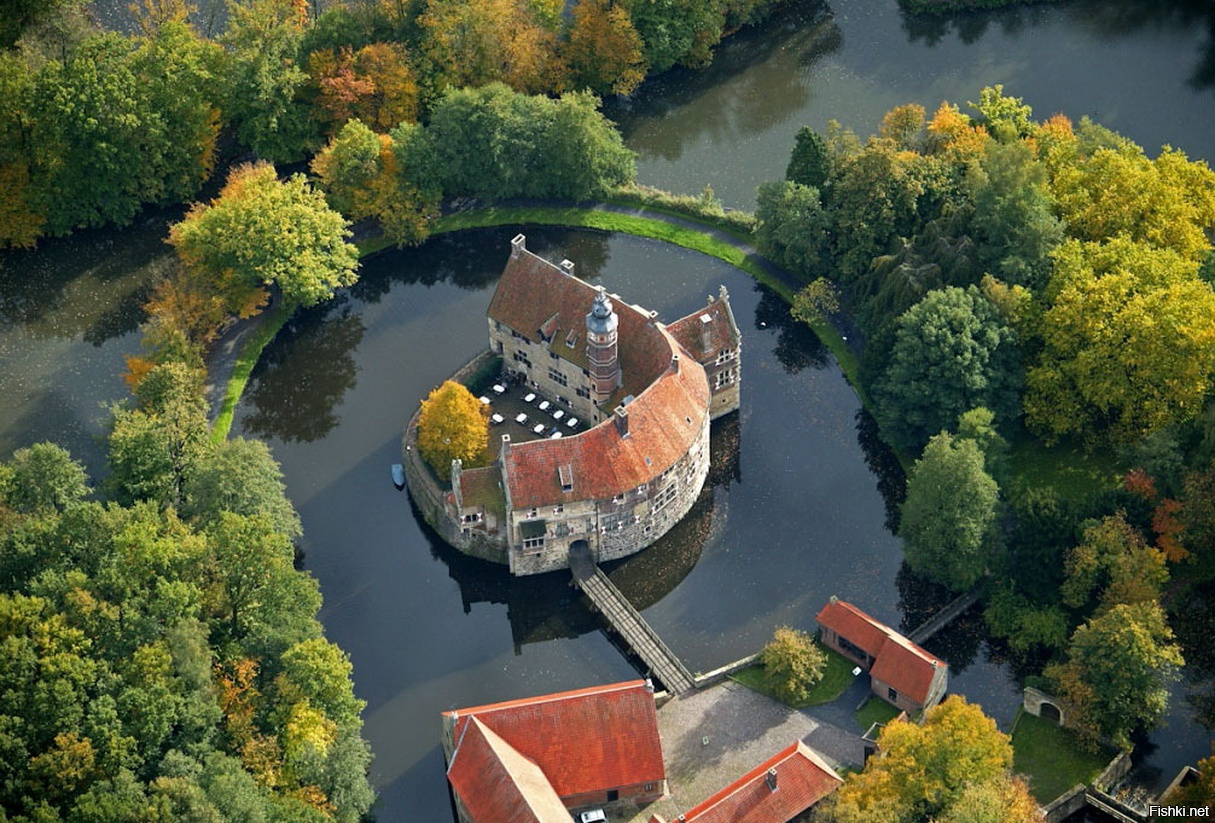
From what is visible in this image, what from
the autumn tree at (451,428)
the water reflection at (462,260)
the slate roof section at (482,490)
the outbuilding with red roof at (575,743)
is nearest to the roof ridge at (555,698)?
the outbuilding with red roof at (575,743)

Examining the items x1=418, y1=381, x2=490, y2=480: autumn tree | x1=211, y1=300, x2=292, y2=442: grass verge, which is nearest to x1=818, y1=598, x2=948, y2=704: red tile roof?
x1=418, y1=381, x2=490, y2=480: autumn tree

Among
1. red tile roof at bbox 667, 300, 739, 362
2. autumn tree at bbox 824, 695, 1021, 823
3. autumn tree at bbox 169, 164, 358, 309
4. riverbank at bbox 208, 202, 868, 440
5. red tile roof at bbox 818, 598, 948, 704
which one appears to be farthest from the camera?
riverbank at bbox 208, 202, 868, 440

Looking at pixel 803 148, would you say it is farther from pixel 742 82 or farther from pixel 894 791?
pixel 894 791

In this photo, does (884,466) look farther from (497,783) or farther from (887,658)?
(497,783)

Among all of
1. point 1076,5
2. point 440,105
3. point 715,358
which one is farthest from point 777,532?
point 1076,5

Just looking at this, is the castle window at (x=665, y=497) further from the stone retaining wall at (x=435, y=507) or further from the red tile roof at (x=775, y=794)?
the red tile roof at (x=775, y=794)

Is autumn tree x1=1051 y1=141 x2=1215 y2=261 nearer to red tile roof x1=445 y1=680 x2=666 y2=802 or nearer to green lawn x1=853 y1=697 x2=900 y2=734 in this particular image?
green lawn x1=853 y1=697 x2=900 y2=734
